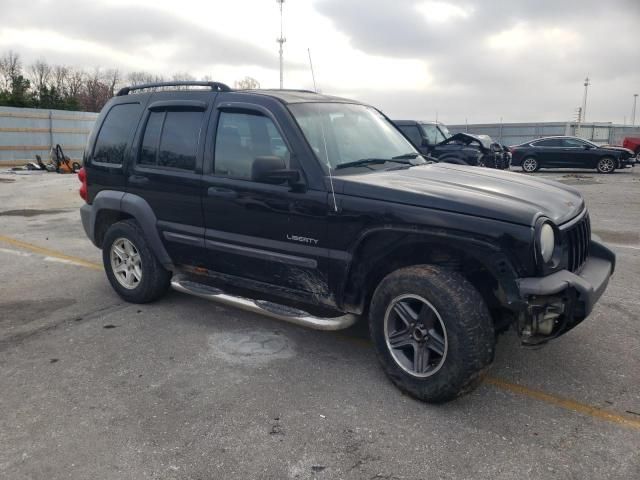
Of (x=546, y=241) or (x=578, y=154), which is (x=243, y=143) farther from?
(x=578, y=154)

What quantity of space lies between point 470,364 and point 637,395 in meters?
1.20

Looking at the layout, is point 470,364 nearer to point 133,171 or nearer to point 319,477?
point 319,477

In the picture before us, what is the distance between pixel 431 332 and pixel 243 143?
2013mm

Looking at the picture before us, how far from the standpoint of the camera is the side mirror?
3600 millimetres

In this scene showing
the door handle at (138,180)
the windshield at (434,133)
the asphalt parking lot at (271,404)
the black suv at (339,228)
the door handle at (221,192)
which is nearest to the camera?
the asphalt parking lot at (271,404)

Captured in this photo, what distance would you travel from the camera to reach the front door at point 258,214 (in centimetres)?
375

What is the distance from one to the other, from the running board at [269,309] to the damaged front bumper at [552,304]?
3.88 ft

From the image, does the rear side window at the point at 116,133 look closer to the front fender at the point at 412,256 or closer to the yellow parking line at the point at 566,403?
the front fender at the point at 412,256

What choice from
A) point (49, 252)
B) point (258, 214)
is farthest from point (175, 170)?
point (49, 252)

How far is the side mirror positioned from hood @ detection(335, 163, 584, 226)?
1.11 feet

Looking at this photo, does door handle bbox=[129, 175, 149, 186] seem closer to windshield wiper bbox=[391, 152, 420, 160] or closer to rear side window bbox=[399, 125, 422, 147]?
windshield wiper bbox=[391, 152, 420, 160]

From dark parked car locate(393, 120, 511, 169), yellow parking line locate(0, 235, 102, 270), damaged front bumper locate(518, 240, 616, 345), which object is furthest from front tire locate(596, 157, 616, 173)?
damaged front bumper locate(518, 240, 616, 345)

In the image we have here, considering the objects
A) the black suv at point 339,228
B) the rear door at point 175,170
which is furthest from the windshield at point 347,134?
the rear door at point 175,170

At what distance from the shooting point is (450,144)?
49.8 ft
